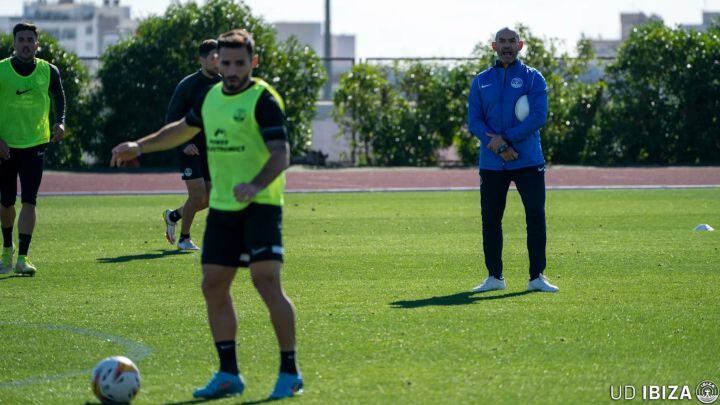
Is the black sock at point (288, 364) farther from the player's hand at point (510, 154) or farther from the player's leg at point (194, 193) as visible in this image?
the player's leg at point (194, 193)

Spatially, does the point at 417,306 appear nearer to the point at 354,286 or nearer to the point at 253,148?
the point at 354,286

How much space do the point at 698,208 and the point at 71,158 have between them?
18.4 m

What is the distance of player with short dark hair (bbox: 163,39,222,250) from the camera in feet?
45.3

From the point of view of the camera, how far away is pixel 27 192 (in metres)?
12.6

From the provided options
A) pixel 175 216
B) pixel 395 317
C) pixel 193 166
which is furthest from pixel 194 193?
pixel 395 317

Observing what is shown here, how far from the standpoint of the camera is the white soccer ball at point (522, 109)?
1129 centimetres

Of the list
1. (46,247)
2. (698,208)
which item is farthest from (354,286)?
(698,208)

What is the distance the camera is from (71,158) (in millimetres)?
33531

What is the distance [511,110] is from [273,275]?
469cm

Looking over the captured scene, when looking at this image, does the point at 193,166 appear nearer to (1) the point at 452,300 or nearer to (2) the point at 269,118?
(1) the point at 452,300

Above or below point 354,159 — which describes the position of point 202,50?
above

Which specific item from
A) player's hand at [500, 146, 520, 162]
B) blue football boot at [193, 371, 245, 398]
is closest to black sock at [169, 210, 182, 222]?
player's hand at [500, 146, 520, 162]

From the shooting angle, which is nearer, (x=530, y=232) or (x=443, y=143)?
(x=530, y=232)

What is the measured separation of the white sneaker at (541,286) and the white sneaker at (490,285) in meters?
0.26
